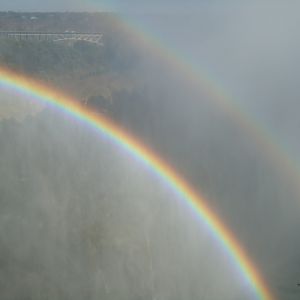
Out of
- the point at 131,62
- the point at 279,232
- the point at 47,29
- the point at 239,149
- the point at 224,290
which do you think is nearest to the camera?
the point at 224,290

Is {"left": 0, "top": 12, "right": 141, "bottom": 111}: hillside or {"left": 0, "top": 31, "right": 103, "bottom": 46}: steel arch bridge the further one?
{"left": 0, "top": 31, "right": 103, "bottom": 46}: steel arch bridge

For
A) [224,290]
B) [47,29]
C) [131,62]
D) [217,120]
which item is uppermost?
[47,29]

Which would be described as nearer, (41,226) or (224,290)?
(224,290)

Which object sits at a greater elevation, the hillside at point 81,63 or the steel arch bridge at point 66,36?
the steel arch bridge at point 66,36

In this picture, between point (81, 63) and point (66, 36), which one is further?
point (66, 36)

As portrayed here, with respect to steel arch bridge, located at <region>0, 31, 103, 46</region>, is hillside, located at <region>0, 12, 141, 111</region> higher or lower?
lower

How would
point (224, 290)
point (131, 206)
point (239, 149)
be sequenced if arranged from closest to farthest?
point (224, 290) < point (131, 206) < point (239, 149)

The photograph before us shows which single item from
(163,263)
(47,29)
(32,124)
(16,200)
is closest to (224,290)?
(163,263)

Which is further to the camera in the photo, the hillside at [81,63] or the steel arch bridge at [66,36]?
the steel arch bridge at [66,36]

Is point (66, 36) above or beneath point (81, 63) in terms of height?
above

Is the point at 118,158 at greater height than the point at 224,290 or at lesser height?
greater

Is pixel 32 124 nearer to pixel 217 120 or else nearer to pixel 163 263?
pixel 163 263
